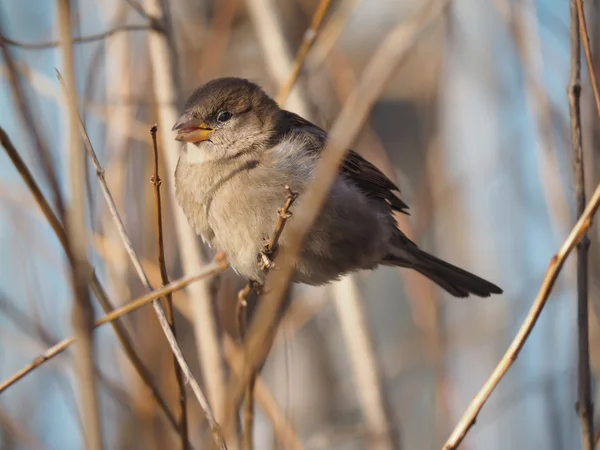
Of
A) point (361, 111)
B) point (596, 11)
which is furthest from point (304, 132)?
point (361, 111)

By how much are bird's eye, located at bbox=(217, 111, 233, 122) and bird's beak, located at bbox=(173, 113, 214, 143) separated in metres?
0.10

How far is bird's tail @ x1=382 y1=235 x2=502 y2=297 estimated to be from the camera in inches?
134

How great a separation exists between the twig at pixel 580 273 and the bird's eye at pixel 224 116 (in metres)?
1.63

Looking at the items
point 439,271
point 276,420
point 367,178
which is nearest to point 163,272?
point 276,420

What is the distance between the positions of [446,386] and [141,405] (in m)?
1.21

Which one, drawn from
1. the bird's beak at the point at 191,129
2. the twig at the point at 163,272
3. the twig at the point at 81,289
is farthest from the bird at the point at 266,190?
the twig at the point at 81,289

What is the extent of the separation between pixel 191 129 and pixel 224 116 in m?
0.22

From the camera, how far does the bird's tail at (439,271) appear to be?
341cm

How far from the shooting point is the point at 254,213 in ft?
9.19

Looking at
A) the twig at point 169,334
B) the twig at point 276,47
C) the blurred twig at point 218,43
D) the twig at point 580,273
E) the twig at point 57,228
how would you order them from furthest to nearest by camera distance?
the blurred twig at point 218,43
the twig at point 276,47
the twig at point 580,273
the twig at point 169,334
the twig at point 57,228

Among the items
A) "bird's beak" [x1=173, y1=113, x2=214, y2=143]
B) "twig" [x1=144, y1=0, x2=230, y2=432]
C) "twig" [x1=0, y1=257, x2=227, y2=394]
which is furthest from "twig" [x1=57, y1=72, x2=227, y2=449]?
"bird's beak" [x1=173, y1=113, x2=214, y2=143]

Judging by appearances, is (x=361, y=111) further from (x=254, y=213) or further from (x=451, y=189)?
(x=451, y=189)

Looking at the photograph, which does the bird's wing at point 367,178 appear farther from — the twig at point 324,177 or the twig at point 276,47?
the twig at point 324,177

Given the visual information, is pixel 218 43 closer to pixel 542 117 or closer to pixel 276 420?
pixel 542 117
